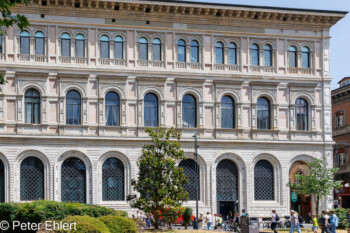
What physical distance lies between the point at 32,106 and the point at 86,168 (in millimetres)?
6100

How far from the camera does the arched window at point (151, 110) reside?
54.5m

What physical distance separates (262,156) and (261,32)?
396 inches

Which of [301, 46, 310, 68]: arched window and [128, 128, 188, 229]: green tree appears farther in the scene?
[301, 46, 310, 68]: arched window

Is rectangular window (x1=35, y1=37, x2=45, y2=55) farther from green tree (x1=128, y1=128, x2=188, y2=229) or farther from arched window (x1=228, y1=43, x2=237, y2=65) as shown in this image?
arched window (x1=228, y1=43, x2=237, y2=65)

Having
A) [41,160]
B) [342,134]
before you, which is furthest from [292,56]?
[41,160]

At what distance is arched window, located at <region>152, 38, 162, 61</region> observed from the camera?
55209 mm

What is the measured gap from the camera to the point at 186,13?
183 ft

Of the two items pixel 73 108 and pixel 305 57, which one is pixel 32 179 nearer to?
pixel 73 108

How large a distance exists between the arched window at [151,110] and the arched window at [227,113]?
17.8 ft

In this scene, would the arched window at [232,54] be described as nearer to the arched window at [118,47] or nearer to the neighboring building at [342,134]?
the arched window at [118,47]

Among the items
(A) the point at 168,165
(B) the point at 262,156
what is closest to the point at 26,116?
(A) the point at 168,165

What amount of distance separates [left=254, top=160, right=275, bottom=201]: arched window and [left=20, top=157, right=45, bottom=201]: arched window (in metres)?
16.8

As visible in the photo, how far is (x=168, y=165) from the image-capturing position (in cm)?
A: 4231

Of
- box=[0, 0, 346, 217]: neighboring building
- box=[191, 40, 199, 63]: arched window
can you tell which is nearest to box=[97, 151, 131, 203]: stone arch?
box=[0, 0, 346, 217]: neighboring building
